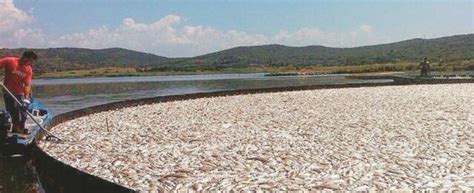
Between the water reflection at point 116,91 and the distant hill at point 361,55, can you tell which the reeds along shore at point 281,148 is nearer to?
the water reflection at point 116,91

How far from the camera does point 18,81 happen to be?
10.8 meters

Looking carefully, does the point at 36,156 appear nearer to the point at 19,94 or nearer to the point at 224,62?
the point at 19,94

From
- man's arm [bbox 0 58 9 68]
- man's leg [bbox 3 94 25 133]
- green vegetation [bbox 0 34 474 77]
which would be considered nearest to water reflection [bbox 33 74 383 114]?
man's leg [bbox 3 94 25 133]

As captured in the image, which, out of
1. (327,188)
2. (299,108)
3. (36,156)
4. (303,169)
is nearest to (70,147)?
(36,156)

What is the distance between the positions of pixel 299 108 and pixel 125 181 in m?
11.7

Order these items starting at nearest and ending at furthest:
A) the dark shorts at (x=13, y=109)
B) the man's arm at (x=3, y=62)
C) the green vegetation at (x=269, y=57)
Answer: the man's arm at (x=3, y=62) < the dark shorts at (x=13, y=109) < the green vegetation at (x=269, y=57)

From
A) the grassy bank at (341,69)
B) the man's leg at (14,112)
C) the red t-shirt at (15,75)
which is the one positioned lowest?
the grassy bank at (341,69)

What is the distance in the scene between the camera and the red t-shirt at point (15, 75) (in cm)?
1052

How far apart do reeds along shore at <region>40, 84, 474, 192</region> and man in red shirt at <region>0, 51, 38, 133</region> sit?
2.69 ft

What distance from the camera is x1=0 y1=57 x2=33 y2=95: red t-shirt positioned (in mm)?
10516

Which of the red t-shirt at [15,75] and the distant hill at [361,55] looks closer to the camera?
the red t-shirt at [15,75]

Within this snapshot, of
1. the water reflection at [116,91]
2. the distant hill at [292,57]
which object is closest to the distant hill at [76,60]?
the distant hill at [292,57]

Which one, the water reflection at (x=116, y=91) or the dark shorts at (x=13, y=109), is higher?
the dark shorts at (x=13, y=109)

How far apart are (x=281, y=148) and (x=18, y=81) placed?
18.4 feet
